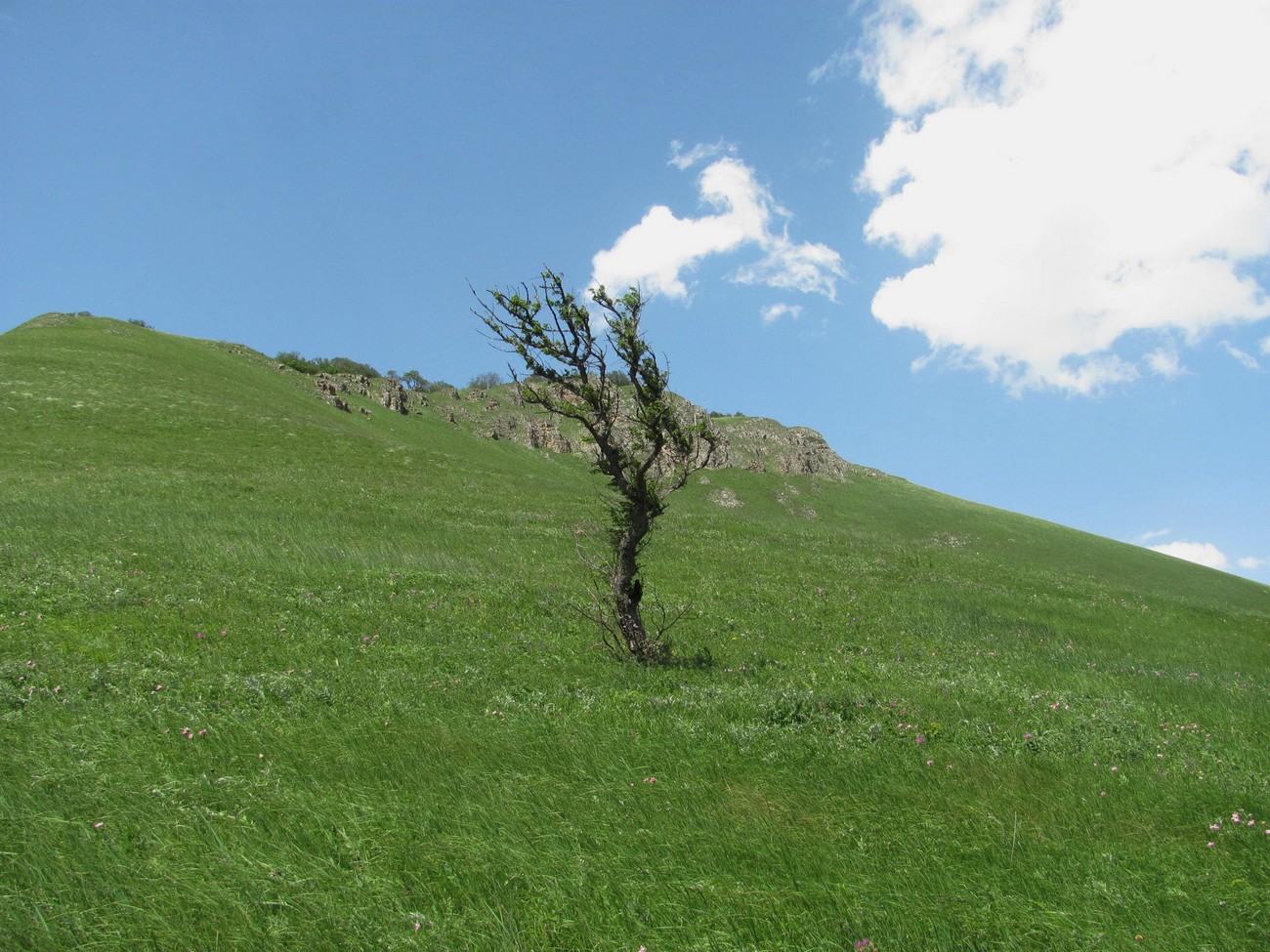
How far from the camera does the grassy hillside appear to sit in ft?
17.7

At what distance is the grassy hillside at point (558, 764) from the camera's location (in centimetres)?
540

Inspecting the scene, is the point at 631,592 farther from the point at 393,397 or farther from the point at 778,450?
the point at 778,450

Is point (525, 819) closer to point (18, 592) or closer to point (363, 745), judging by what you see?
point (363, 745)

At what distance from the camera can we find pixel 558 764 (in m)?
8.52

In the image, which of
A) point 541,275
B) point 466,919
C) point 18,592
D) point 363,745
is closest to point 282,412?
point 18,592

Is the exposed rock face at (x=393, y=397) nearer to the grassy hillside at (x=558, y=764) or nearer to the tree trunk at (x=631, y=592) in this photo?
the grassy hillside at (x=558, y=764)

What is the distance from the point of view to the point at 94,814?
6.43m

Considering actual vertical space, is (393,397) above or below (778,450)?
below

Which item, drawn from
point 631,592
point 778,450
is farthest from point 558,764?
point 778,450

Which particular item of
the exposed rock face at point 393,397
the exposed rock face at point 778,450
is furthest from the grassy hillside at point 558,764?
the exposed rock face at point 778,450

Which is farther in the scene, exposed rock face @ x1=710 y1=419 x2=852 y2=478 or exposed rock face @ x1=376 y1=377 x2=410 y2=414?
exposed rock face @ x1=710 y1=419 x2=852 y2=478

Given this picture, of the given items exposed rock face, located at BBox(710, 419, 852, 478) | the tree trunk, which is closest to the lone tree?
the tree trunk

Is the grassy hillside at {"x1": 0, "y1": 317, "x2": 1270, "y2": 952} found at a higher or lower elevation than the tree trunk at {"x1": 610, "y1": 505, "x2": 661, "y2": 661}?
lower

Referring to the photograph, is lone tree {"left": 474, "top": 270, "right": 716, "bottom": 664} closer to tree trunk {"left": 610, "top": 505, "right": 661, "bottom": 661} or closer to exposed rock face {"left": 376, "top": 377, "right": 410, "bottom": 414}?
tree trunk {"left": 610, "top": 505, "right": 661, "bottom": 661}
